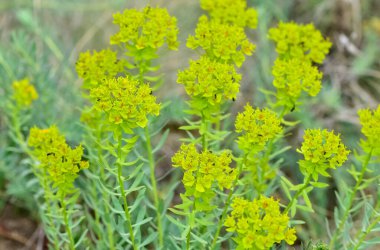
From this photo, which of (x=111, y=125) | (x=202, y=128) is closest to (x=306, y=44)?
(x=202, y=128)

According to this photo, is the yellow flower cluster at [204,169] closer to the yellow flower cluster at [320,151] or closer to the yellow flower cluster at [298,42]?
the yellow flower cluster at [320,151]

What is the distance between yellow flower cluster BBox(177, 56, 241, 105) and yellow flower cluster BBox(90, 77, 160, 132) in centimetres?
18

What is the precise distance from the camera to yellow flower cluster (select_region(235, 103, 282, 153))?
1.85 metres

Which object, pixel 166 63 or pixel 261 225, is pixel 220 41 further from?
pixel 166 63

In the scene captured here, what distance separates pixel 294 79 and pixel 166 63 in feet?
8.07

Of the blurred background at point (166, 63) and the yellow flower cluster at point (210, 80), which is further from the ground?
the yellow flower cluster at point (210, 80)

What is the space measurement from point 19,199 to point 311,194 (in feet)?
6.07

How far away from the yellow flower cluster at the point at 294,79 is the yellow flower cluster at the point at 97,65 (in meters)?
0.60

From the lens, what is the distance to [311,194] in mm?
3807

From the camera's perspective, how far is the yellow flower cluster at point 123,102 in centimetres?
178

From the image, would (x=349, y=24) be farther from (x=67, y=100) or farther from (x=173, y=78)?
(x=67, y=100)

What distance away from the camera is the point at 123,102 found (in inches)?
69.6

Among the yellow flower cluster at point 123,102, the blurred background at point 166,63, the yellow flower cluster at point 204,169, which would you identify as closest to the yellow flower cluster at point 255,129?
the yellow flower cluster at point 204,169

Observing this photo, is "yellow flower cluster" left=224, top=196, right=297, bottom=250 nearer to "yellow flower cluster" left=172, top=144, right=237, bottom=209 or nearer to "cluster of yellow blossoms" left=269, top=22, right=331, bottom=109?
"yellow flower cluster" left=172, top=144, right=237, bottom=209
